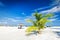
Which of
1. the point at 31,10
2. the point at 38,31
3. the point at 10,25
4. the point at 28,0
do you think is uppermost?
the point at 28,0

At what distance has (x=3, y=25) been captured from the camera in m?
6.30

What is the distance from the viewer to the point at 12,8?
215 inches

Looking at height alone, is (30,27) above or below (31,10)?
below

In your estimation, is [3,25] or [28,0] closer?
[28,0]

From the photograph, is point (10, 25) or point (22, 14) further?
point (10, 25)

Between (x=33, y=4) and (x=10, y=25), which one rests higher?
(x=33, y=4)

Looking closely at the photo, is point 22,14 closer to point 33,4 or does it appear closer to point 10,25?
point 33,4

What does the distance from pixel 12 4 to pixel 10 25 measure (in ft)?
3.86

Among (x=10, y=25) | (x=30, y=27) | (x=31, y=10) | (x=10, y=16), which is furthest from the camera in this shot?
(x=10, y=25)

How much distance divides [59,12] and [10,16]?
202 centimetres

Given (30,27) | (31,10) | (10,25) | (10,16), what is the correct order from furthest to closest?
(10,25) → (10,16) → (31,10) → (30,27)

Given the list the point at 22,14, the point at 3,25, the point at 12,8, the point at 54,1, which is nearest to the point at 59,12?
the point at 54,1

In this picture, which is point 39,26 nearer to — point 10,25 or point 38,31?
point 38,31

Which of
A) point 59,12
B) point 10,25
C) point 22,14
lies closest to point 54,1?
point 59,12
